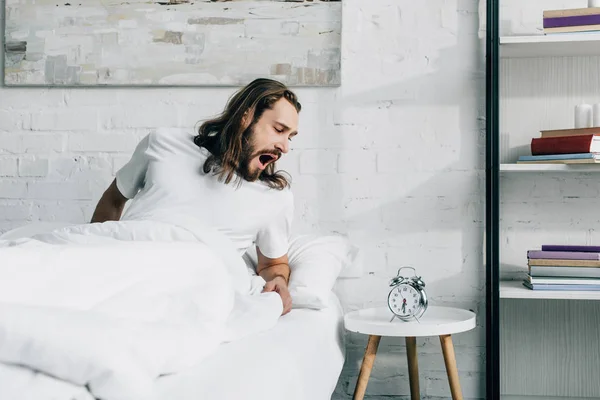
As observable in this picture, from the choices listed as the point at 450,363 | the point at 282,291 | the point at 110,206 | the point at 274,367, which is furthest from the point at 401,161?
the point at 274,367

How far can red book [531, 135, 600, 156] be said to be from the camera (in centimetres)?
201

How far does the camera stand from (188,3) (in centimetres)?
240

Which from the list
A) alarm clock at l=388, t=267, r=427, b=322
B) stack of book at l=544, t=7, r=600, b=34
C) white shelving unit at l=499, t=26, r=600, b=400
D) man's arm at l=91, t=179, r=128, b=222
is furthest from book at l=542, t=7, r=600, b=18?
man's arm at l=91, t=179, r=128, b=222

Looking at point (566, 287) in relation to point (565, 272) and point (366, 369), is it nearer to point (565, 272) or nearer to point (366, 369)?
point (565, 272)

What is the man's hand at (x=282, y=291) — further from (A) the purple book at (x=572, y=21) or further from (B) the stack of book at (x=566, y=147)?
(A) the purple book at (x=572, y=21)

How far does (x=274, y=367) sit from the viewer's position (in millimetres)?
1145

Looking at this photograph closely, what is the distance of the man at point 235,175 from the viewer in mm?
1942

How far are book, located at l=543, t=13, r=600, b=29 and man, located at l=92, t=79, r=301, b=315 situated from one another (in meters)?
0.81

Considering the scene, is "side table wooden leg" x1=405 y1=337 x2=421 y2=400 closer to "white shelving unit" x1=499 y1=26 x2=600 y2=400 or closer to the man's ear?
"white shelving unit" x1=499 y1=26 x2=600 y2=400

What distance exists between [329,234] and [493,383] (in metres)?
0.71

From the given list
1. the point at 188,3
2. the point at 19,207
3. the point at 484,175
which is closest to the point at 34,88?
the point at 19,207

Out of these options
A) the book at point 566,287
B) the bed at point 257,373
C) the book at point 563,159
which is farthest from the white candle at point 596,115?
the bed at point 257,373

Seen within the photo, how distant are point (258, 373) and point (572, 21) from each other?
1.57m

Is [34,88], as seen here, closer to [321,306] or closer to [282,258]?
[282,258]
